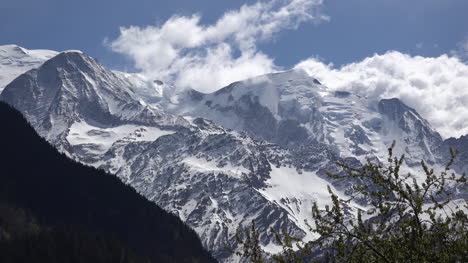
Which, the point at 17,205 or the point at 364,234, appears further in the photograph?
the point at 17,205

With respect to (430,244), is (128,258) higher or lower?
higher

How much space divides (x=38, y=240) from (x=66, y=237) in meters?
7.93

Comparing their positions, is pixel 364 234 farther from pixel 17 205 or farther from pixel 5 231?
pixel 17 205

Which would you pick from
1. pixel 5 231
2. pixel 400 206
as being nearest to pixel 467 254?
pixel 400 206

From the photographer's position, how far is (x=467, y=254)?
56.6ft

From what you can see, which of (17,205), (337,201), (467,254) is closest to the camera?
(467,254)

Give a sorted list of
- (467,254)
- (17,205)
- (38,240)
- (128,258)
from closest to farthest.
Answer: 1. (467,254)
2. (38,240)
3. (128,258)
4. (17,205)

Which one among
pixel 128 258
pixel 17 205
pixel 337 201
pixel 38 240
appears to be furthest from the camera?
pixel 17 205

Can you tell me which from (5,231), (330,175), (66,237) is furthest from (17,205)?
(330,175)

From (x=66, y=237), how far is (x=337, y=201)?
15378cm

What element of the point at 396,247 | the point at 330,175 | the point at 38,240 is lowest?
the point at 396,247

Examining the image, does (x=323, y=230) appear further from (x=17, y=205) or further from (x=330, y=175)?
(x=17, y=205)

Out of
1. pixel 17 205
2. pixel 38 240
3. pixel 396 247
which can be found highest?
pixel 17 205

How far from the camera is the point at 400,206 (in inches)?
691
